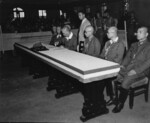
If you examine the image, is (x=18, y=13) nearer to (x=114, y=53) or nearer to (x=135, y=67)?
(x=114, y=53)

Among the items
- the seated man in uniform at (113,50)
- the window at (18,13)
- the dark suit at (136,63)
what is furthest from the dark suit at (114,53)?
the window at (18,13)

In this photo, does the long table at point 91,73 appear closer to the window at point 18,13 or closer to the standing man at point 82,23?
the standing man at point 82,23

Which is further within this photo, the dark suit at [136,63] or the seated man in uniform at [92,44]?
the seated man in uniform at [92,44]

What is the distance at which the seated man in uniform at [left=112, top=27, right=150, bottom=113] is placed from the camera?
290cm

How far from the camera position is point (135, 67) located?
118 inches

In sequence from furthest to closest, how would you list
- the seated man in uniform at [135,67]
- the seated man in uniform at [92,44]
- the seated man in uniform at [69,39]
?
the seated man in uniform at [69,39] < the seated man in uniform at [92,44] < the seated man in uniform at [135,67]

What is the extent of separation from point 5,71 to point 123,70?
389cm

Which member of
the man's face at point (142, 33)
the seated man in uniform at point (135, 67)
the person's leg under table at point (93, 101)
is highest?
the man's face at point (142, 33)

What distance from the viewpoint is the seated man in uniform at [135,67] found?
290cm

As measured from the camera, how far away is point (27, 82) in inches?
182

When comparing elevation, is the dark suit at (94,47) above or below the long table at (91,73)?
above

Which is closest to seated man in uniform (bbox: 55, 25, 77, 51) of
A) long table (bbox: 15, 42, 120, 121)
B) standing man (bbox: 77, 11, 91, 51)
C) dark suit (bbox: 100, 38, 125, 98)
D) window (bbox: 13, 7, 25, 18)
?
standing man (bbox: 77, 11, 91, 51)

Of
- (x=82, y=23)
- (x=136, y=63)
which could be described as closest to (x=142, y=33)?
(x=136, y=63)

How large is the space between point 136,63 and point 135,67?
74 millimetres
